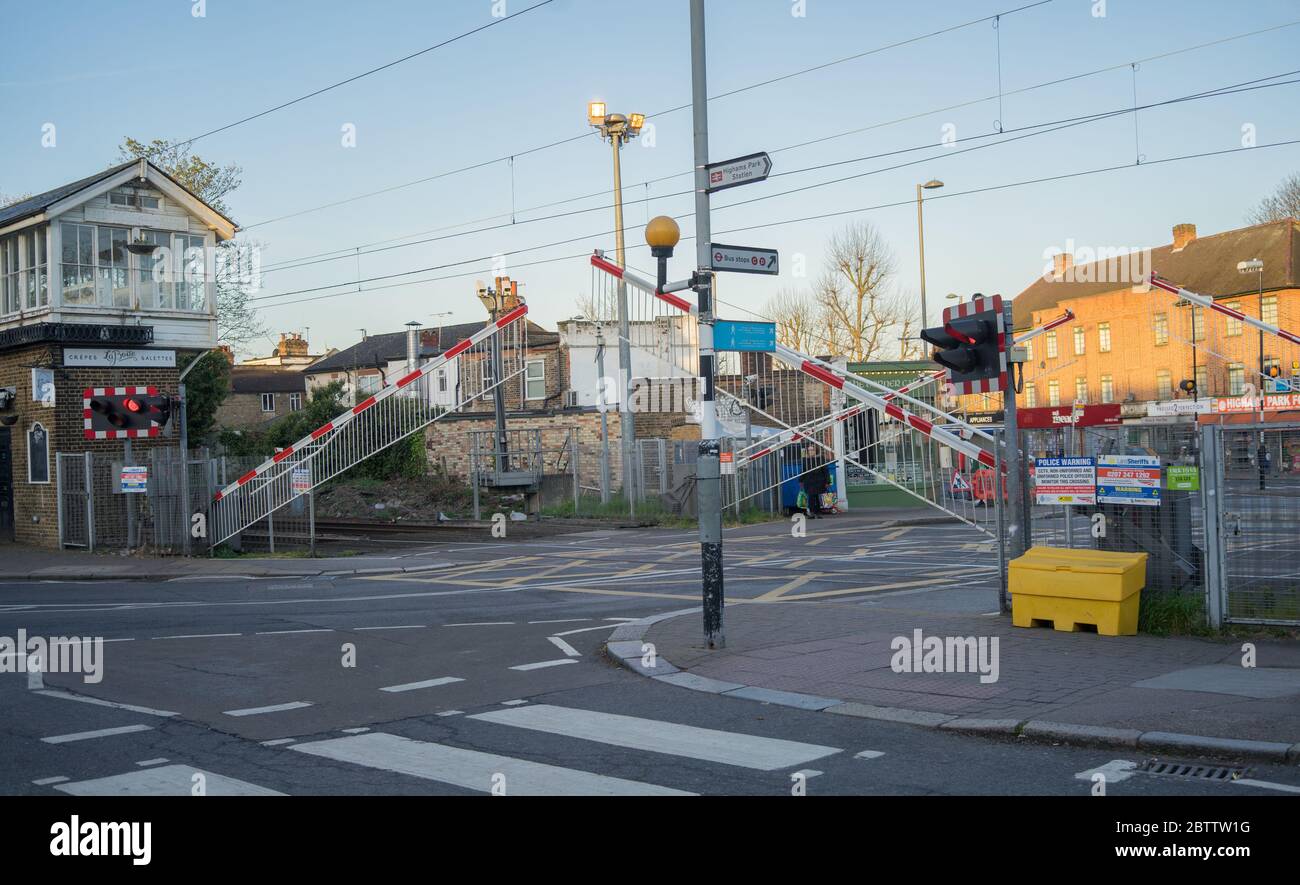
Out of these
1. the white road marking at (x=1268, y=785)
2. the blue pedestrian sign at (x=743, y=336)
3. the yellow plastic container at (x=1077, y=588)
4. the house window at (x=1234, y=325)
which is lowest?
the white road marking at (x=1268, y=785)

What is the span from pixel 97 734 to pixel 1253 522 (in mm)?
9627

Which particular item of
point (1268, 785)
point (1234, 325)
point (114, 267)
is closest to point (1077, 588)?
point (1268, 785)

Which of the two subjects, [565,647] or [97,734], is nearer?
[97,734]

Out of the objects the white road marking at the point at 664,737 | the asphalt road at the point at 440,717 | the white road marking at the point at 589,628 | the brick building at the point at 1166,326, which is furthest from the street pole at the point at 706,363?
the brick building at the point at 1166,326

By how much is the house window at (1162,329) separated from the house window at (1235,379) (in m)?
3.91

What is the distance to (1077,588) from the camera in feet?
35.2

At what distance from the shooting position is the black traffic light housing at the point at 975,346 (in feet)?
37.6

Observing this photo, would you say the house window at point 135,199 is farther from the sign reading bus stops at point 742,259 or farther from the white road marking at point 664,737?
the white road marking at point 664,737

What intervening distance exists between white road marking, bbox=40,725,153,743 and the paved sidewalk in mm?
4094

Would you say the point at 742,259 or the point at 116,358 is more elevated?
the point at 116,358

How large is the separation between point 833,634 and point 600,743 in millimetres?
4556

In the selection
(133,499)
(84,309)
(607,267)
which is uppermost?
(607,267)

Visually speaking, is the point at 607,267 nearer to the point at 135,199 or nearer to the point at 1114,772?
the point at 135,199
